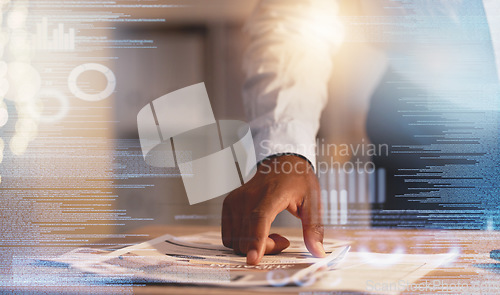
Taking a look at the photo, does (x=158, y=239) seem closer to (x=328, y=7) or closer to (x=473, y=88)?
(x=473, y=88)

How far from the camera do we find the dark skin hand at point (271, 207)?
0.44 m

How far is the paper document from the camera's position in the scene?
0.33 metres

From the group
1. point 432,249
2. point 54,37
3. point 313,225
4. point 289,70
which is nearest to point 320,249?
point 313,225

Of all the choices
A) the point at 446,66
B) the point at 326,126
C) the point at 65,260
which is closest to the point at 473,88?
the point at 446,66

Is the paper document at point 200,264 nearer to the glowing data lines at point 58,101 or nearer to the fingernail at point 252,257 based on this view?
the fingernail at point 252,257

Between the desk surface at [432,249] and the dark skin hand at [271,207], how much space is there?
7cm

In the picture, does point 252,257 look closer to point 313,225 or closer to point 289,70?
point 313,225

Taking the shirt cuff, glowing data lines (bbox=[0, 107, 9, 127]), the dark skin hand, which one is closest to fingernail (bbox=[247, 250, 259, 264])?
the dark skin hand

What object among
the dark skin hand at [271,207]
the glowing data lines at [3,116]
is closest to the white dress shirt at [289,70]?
the dark skin hand at [271,207]

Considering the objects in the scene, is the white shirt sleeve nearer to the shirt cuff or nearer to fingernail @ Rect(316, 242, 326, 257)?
the shirt cuff

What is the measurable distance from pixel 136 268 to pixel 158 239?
0.60 feet

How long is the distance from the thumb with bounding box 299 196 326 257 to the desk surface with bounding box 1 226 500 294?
6 cm

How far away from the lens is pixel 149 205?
1843 mm

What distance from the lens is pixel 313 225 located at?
0.47m
